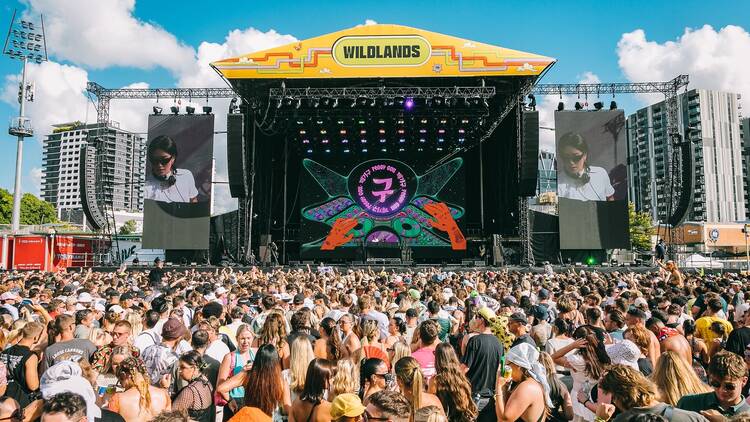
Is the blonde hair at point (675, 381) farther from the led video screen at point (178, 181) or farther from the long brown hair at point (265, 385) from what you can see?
the led video screen at point (178, 181)

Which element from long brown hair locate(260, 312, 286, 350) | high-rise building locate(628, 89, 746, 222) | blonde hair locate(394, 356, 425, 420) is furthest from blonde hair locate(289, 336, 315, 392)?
high-rise building locate(628, 89, 746, 222)

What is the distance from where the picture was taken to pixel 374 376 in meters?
3.73

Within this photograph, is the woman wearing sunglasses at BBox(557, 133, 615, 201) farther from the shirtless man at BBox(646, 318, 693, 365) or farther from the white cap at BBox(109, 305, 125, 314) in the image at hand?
the white cap at BBox(109, 305, 125, 314)

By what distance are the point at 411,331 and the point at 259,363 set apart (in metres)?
3.01

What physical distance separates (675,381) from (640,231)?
63.7m

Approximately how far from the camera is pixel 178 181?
25.3 metres

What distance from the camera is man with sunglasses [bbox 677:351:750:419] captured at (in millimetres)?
3074

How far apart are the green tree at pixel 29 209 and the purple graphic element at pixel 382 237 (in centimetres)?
5619

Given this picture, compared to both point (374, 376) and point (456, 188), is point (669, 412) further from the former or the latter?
point (456, 188)

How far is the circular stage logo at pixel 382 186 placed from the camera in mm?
28797

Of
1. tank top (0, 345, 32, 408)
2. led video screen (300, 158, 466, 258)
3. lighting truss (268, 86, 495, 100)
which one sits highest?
lighting truss (268, 86, 495, 100)

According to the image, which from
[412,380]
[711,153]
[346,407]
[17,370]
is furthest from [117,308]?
[711,153]

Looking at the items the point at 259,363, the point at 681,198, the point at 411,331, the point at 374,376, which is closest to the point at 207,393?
Answer: the point at 259,363

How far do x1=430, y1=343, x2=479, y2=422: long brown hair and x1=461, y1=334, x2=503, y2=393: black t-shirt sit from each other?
996 millimetres
